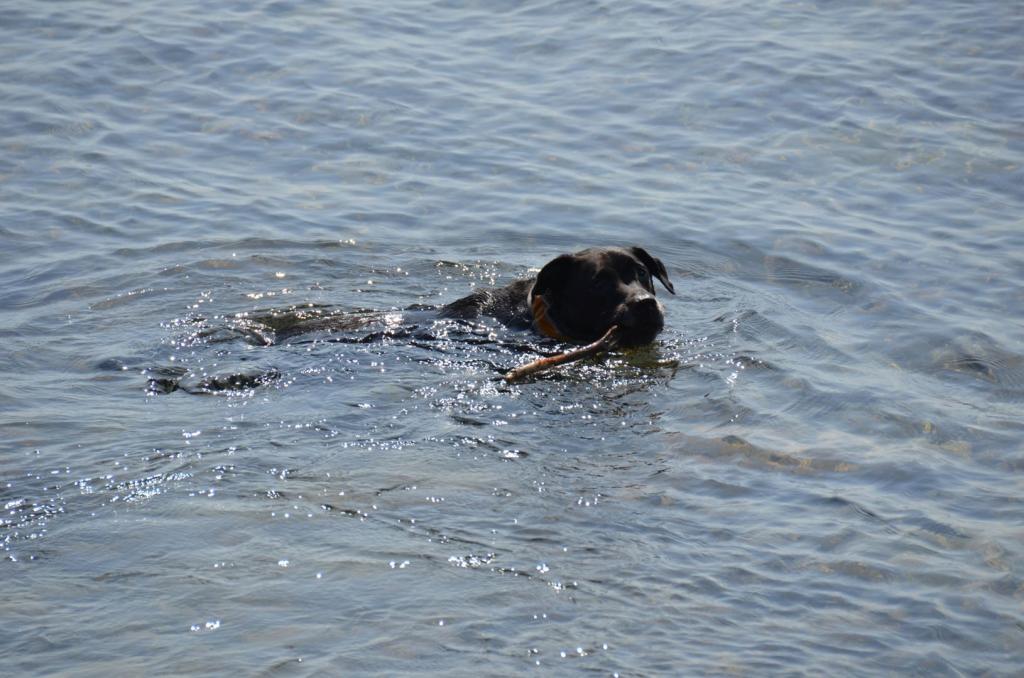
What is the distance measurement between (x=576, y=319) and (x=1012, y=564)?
3718 mm

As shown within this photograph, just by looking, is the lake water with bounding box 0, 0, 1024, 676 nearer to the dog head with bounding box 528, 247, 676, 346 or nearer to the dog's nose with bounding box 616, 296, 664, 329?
the dog's nose with bounding box 616, 296, 664, 329

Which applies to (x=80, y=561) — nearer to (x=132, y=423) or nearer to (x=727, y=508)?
(x=132, y=423)

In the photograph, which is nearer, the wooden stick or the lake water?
the lake water

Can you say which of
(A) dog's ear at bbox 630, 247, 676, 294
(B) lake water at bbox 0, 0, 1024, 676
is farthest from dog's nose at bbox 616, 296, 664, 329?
(A) dog's ear at bbox 630, 247, 676, 294

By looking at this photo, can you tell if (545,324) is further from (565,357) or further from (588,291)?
(565,357)

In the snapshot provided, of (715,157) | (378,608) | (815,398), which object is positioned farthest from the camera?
(715,157)

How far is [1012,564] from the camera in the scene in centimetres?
567

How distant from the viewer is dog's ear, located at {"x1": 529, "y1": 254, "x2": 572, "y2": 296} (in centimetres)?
875

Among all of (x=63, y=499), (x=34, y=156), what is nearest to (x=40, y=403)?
(x=63, y=499)

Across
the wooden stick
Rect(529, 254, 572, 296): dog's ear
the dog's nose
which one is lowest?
the wooden stick

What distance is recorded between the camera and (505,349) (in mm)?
8531

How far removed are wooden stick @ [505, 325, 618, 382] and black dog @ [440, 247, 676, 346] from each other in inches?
3.5

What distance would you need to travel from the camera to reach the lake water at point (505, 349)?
509 cm

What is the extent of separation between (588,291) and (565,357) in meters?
0.79
